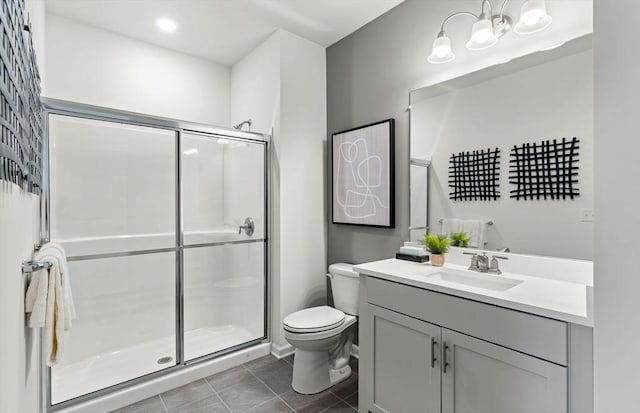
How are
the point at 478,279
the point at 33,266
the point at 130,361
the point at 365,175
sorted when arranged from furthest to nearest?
1. the point at 365,175
2. the point at 130,361
3. the point at 478,279
4. the point at 33,266

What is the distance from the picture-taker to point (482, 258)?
1840mm

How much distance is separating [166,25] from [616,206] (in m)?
3.01

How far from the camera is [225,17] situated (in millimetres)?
2480

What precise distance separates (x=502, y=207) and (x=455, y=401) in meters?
1.03

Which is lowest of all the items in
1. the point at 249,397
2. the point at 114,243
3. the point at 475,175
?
the point at 249,397

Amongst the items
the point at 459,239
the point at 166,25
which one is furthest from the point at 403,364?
the point at 166,25

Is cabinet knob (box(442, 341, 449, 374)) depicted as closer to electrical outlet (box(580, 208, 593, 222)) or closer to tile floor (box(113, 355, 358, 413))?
tile floor (box(113, 355, 358, 413))

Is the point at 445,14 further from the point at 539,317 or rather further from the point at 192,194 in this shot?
the point at 192,194

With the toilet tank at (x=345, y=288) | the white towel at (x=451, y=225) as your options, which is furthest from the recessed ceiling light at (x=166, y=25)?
the white towel at (x=451, y=225)

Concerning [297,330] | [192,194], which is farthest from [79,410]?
[192,194]

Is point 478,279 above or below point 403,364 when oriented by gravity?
above

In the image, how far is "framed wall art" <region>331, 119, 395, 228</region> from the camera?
7.89 feet

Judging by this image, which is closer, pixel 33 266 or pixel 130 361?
pixel 33 266

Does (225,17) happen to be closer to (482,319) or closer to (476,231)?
(476,231)
